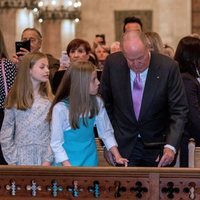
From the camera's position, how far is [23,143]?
6.55m

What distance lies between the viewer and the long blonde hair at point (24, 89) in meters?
6.54

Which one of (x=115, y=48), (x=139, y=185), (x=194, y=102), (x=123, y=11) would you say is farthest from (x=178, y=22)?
(x=139, y=185)

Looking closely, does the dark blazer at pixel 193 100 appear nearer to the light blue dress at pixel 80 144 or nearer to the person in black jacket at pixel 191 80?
the person in black jacket at pixel 191 80

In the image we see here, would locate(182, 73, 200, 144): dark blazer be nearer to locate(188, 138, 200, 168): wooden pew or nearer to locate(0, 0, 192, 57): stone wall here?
locate(188, 138, 200, 168): wooden pew

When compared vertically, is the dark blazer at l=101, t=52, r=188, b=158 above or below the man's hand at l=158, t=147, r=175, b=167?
above

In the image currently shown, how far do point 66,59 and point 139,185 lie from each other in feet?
10.3

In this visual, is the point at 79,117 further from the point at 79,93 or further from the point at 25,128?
the point at 25,128

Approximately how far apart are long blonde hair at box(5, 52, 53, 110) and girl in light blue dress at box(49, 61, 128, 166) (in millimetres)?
353

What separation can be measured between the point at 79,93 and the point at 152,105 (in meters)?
0.62

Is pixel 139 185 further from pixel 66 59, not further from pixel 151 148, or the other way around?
pixel 66 59

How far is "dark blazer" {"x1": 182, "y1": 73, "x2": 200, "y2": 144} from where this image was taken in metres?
6.94

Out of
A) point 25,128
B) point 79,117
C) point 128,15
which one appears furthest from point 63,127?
point 128,15

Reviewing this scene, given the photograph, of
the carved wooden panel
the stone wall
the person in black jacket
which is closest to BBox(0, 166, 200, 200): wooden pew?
the person in black jacket

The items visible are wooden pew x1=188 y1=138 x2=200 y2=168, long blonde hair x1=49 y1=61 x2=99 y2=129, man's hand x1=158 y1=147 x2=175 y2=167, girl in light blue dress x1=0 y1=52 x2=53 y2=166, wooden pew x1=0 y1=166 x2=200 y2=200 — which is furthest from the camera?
wooden pew x1=188 y1=138 x2=200 y2=168
